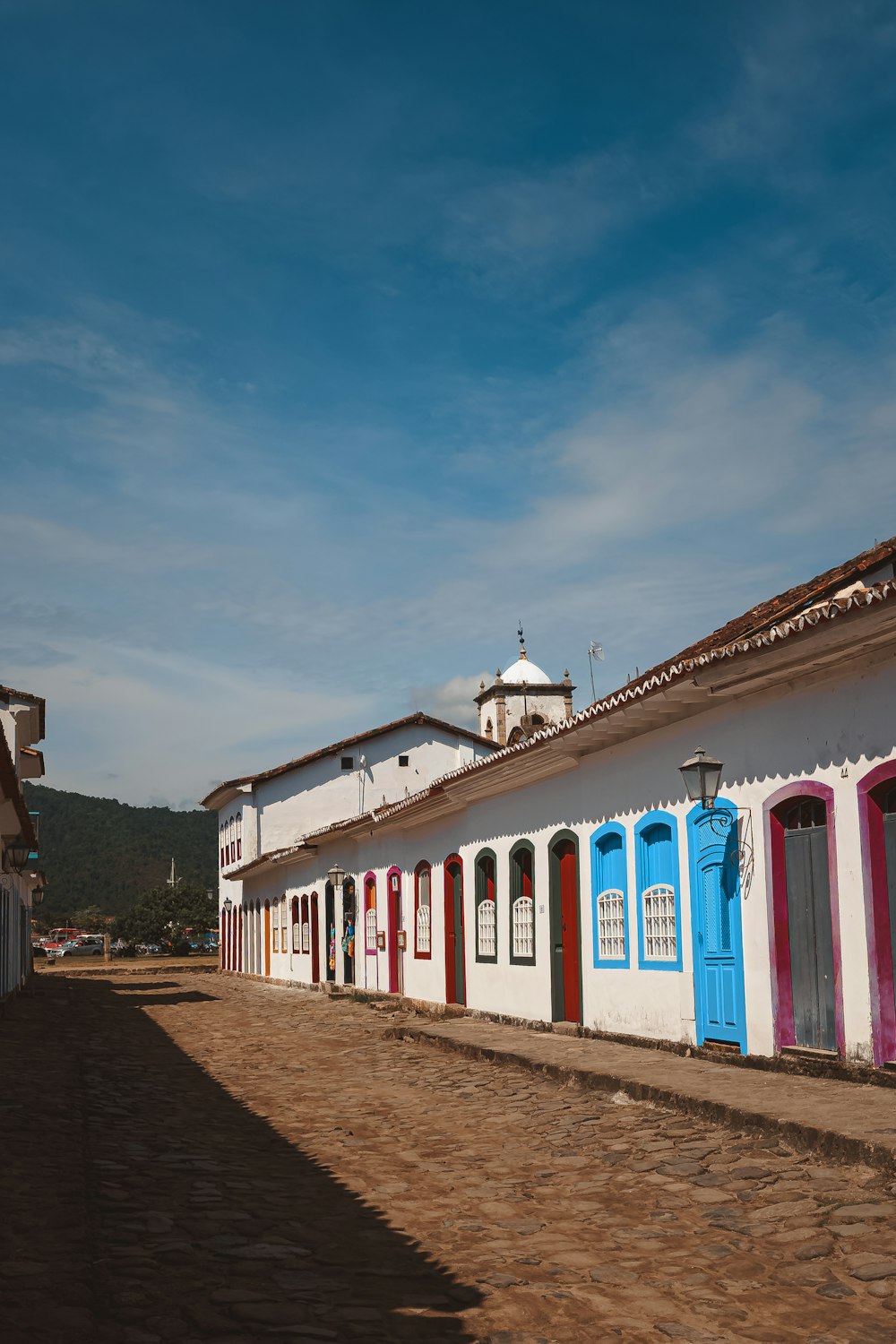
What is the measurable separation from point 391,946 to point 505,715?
57.1ft

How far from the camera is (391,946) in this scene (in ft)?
74.9

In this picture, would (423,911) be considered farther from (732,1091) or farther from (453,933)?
(732,1091)

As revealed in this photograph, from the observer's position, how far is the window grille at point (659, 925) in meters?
11.9

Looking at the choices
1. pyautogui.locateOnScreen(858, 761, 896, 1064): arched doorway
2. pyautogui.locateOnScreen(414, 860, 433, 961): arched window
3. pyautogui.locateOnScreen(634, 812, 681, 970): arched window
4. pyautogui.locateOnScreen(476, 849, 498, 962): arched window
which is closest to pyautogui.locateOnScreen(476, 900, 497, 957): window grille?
pyautogui.locateOnScreen(476, 849, 498, 962): arched window

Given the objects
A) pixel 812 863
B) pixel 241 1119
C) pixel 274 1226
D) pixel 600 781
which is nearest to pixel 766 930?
pixel 812 863

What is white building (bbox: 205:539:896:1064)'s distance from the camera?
8.98 metres

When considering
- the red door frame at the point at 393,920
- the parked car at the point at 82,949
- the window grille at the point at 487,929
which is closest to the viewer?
the window grille at the point at 487,929

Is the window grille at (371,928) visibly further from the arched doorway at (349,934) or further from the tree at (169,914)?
the tree at (169,914)

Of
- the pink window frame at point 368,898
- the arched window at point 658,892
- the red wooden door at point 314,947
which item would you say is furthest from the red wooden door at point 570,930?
the red wooden door at point 314,947

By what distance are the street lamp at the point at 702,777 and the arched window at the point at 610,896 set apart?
2209mm

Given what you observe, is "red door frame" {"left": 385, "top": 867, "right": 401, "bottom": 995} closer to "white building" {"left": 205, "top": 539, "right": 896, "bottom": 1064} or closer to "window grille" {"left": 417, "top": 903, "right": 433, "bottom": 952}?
"window grille" {"left": 417, "top": 903, "right": 433, "bottom": 952}

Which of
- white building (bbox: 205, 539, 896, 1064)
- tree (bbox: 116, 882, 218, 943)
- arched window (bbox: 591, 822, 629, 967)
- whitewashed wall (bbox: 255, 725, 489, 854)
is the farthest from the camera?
tree (bbox: 116, 882, 218, 943)

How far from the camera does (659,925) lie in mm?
12117

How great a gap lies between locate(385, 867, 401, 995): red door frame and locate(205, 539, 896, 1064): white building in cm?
277
